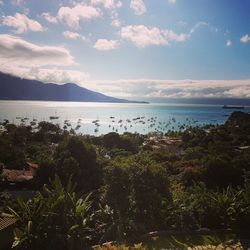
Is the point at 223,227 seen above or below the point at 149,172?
below

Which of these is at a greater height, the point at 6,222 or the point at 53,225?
the point at 53,225

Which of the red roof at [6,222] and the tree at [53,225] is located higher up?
the tree at [53,225]

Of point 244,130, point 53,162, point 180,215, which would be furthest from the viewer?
point 244,130

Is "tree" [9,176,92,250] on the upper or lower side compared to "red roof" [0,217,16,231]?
upper

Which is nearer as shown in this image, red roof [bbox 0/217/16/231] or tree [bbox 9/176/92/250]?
tree [bbox 9/176/92/250]

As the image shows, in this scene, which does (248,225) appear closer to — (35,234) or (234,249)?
(234,249)

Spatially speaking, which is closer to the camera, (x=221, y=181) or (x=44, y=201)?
(x=44, y=201)

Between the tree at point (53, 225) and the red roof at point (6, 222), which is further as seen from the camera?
the red roof at point (6, 222)

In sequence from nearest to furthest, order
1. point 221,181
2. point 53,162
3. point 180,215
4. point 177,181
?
point 180,215
point 53,162
point 221,181
point 177,181

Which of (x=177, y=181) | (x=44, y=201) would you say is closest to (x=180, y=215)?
(x=44, y=201)

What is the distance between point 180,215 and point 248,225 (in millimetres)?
2705

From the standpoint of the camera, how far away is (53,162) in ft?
84.9

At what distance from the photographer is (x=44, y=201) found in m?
13.3

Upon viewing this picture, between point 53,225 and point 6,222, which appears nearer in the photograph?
point 53,225
